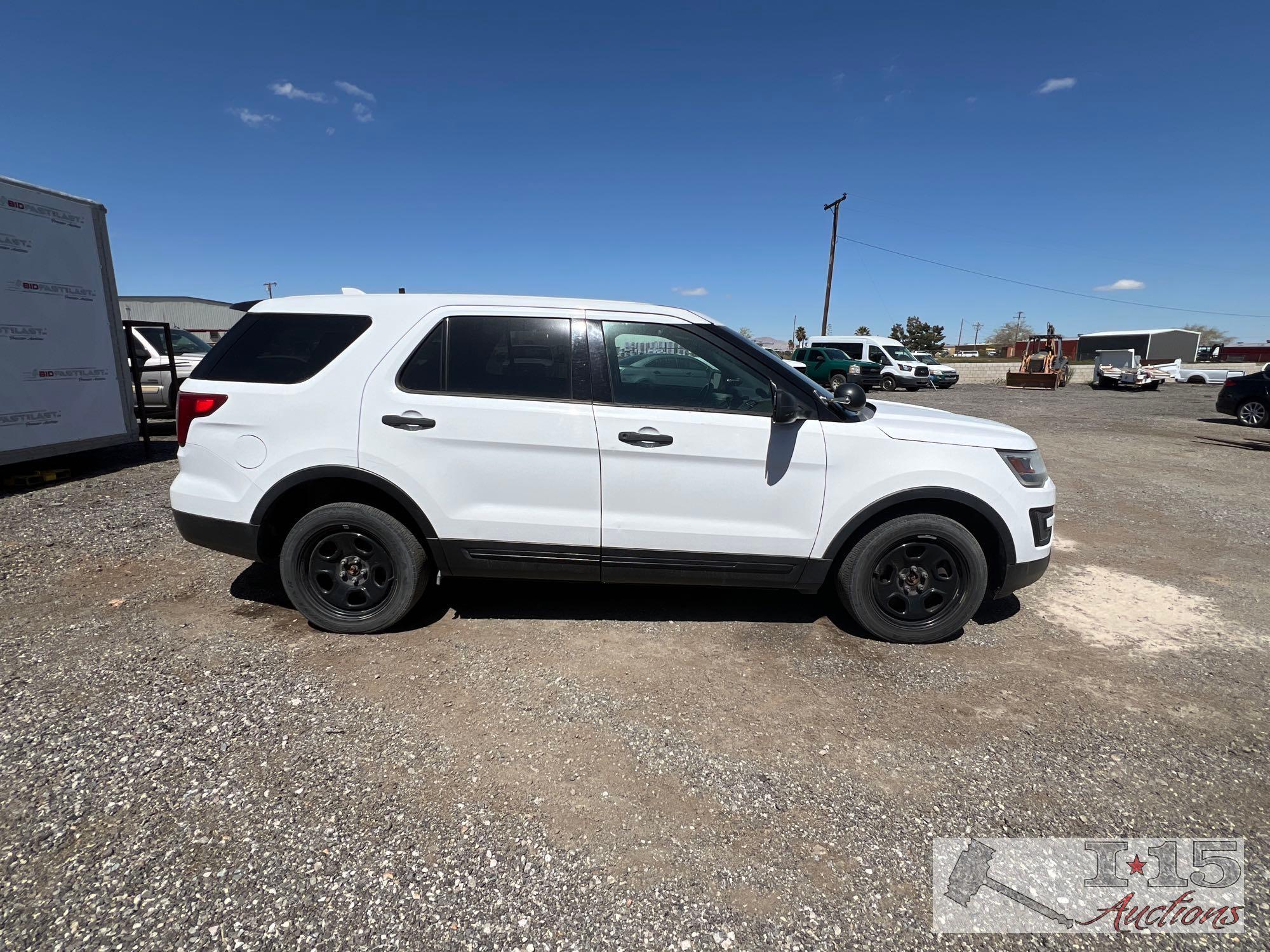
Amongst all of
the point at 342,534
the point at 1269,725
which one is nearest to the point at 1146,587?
the point at 1269,725

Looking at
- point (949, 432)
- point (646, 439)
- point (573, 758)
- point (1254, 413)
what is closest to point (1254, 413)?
point (1254, 413)

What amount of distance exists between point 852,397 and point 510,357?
6.12 feet

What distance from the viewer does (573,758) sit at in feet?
8.27

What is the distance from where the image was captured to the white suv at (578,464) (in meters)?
3.24

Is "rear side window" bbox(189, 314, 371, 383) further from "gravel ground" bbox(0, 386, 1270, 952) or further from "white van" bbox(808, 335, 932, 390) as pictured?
"white van" bbox(808, 335, 932, 390)

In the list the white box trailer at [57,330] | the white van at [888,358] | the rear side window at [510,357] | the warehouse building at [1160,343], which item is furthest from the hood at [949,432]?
the warehouse building at [1160,343]

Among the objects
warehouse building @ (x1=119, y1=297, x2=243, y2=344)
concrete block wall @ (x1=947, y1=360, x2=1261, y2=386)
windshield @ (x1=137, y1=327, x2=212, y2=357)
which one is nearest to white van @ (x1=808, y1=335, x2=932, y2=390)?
concrete block wall @ (x1=947, y1=360, x2=1261, y2=386)

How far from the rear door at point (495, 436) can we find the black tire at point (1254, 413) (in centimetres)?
1842

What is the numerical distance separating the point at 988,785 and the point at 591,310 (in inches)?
112

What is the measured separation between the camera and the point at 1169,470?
8.97 metres

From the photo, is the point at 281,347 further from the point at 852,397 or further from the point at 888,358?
the point at 888,358

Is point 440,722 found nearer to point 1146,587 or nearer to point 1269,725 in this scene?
point 1269,725

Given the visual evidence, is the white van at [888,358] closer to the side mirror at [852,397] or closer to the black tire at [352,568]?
the side mirror at [852,397]

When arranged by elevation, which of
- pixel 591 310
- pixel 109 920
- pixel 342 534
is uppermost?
pixel 591 310
